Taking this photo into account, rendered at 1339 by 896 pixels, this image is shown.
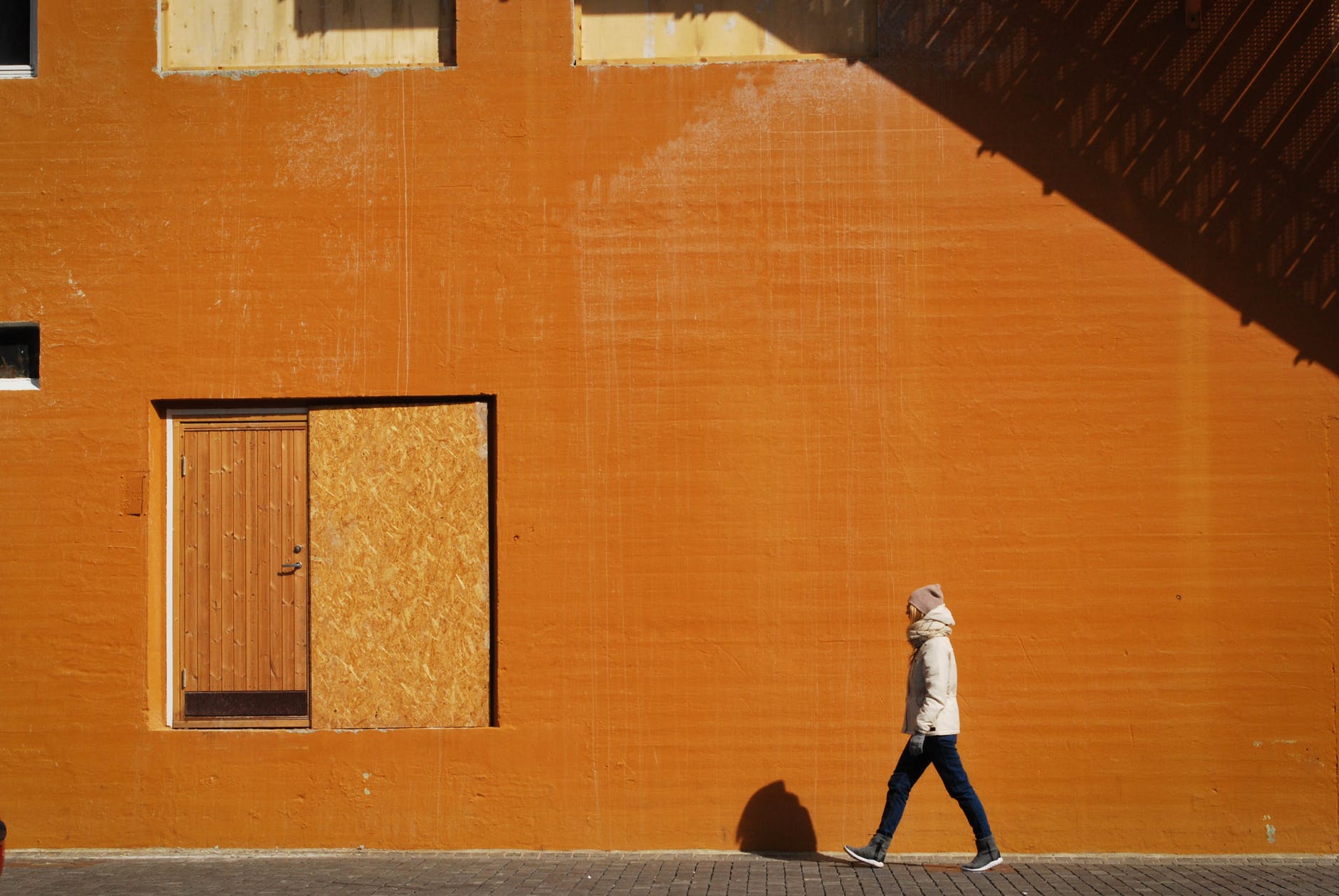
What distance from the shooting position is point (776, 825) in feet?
26.4

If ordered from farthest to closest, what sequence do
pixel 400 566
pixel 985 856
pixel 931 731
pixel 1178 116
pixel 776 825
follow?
pixel 400 566
pixel 1178 116
pixel 776 825
pixel 985 856
pixel 931 731

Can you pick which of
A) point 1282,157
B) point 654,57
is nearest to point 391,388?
point 654,57

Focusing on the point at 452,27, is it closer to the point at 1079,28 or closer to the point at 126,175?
the point at 126,175

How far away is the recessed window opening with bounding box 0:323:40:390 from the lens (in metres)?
8.52

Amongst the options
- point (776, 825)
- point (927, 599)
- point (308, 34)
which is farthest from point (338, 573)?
point (927, 599)

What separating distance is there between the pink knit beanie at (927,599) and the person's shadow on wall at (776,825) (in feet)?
5.05

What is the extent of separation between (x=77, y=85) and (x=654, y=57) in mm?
3938

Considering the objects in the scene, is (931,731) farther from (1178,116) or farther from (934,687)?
(1178,116)

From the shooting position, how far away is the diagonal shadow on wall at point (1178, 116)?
8.12 m

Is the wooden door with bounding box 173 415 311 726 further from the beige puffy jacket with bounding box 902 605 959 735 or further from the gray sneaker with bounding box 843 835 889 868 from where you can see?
the beige puffy jacket with bounding box 902 605 959 735

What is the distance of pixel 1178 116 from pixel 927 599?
3658 mm

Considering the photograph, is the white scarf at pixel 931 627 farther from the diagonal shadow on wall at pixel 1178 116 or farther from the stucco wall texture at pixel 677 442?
the diagonal shadow on wall at pixel 1178 116

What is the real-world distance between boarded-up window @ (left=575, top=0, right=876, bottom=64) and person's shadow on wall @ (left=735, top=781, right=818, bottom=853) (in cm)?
493

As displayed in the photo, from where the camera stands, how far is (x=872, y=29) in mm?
8438
